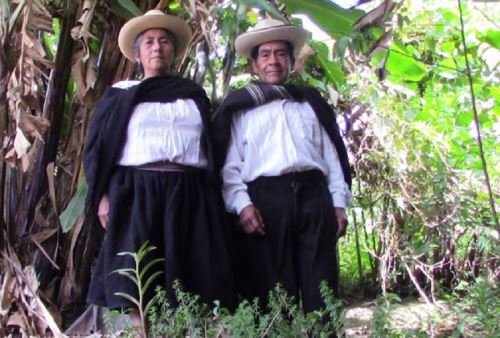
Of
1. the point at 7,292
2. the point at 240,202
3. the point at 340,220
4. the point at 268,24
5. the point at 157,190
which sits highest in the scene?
the point at 268,24

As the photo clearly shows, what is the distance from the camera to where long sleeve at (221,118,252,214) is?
265 centimetres

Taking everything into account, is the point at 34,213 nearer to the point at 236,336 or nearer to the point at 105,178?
the point at 105,178

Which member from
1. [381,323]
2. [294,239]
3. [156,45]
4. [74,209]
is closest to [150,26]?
[156,45]

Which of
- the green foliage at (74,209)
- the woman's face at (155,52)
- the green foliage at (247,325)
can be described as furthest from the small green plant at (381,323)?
the green foliage at (74,209)

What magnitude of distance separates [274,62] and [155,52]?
19.5 inches

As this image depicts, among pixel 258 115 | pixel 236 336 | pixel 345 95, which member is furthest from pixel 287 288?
pixel 345 95

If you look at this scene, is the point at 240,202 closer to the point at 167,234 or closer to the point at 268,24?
the point at 167,234

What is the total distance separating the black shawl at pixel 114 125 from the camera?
8.38 ft

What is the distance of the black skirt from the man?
154 millimetres

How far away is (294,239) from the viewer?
8.84ft

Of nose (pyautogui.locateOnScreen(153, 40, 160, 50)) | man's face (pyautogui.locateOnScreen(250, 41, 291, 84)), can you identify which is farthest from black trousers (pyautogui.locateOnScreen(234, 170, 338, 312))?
nose (pyautogui.locateOnScreen(153, 40, 160, 50))

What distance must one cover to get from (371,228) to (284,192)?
1908 mm

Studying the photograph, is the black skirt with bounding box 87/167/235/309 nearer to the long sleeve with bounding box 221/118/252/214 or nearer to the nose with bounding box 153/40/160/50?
the long sleeve with bounding box 221/118/252/214

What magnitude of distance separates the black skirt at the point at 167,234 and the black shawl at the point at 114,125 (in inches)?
2.5
